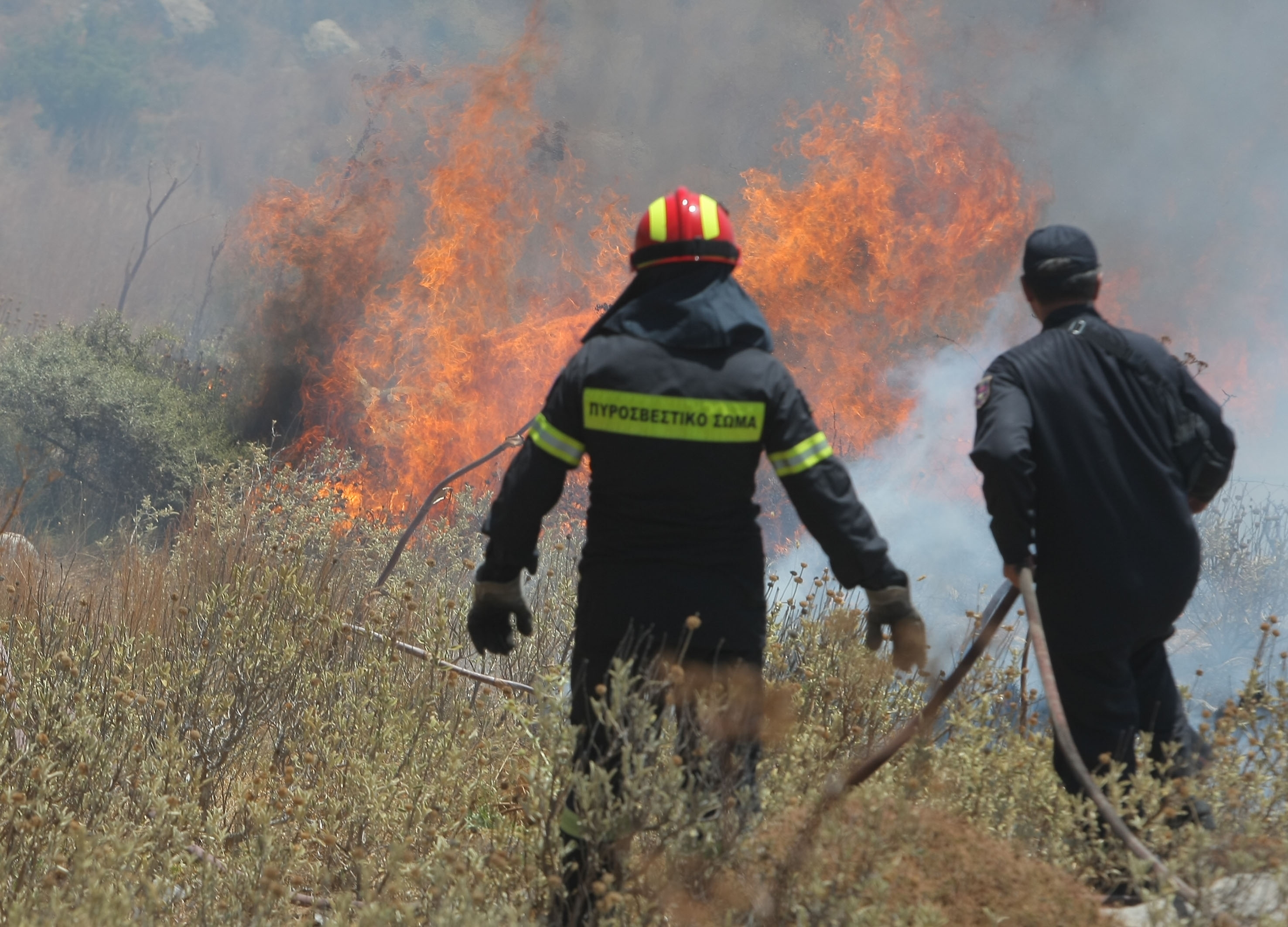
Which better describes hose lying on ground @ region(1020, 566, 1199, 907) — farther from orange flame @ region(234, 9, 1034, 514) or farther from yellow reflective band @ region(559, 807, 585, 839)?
orange flame @ region(234, 9, 1034, 514)

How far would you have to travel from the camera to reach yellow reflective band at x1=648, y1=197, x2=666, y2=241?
2625mm

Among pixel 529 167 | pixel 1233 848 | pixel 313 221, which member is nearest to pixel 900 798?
pixel 1233 848

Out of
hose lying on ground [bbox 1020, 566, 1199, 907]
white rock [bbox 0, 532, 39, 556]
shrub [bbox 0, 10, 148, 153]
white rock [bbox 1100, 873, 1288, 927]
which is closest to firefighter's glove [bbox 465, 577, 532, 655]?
hose lying on ground [bbox 1020, 566, 1199, 907]

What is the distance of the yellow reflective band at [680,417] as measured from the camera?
2.48 metres

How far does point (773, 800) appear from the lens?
250cm

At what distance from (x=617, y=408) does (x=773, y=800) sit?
3.15 ft

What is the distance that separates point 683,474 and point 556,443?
32 centimetres

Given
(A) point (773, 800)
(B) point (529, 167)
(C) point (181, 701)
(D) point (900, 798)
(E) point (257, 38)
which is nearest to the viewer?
(D) point (900, 798)

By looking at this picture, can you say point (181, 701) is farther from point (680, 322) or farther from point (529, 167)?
point (529, 167)

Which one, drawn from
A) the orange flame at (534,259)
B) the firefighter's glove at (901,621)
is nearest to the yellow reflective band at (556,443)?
the firefighter's glove at (901,621)

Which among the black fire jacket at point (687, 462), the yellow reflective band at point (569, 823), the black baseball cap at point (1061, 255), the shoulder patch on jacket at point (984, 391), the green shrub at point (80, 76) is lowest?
the yellow reflective band at point (569, 823)

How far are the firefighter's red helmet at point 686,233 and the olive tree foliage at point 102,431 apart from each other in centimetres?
1218

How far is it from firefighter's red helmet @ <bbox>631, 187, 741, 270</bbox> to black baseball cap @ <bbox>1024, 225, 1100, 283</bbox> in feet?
2.96

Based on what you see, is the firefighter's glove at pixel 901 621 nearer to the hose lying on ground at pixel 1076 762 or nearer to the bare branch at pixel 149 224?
the hose lying on ground at pixel 1076 762
